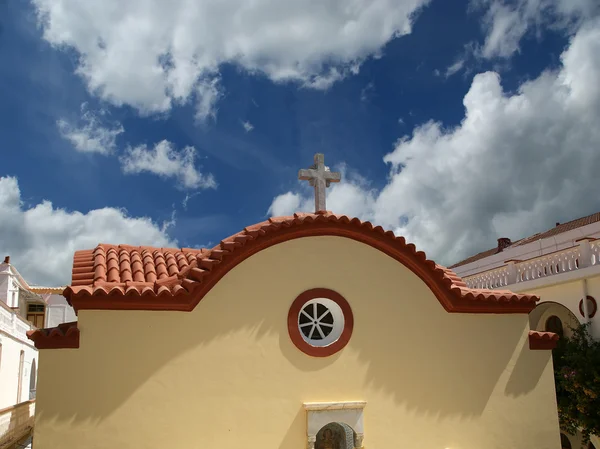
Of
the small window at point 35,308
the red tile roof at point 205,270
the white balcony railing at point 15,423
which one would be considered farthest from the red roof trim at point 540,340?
the small window at point 35,308

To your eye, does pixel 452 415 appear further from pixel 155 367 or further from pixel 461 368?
pixel 155 367

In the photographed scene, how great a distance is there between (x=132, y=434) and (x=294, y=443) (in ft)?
6.39

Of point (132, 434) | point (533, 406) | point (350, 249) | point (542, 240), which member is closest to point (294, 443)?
point (132, 434)

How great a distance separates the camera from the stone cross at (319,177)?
8.22 m

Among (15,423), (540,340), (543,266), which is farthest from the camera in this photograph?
(15,423)

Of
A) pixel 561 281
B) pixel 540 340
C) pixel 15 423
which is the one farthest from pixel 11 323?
pixel 561 281

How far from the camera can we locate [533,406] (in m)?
8.10

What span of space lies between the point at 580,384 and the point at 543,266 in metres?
3.14

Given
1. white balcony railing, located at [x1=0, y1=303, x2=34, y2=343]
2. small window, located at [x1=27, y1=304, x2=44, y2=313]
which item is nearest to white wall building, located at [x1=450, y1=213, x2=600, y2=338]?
white balcony railing, located at [x1=0, y1=303, x2=34, y2=343]

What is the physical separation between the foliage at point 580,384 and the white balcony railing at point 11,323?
46.1 feet

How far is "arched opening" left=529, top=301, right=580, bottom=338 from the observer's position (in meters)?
13.8

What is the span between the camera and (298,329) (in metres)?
7.15

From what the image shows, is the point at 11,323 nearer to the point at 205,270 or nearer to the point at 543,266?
the point at 205,270

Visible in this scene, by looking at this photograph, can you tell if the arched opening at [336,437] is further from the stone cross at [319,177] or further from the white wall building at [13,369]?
the white wall building at [13,369]
